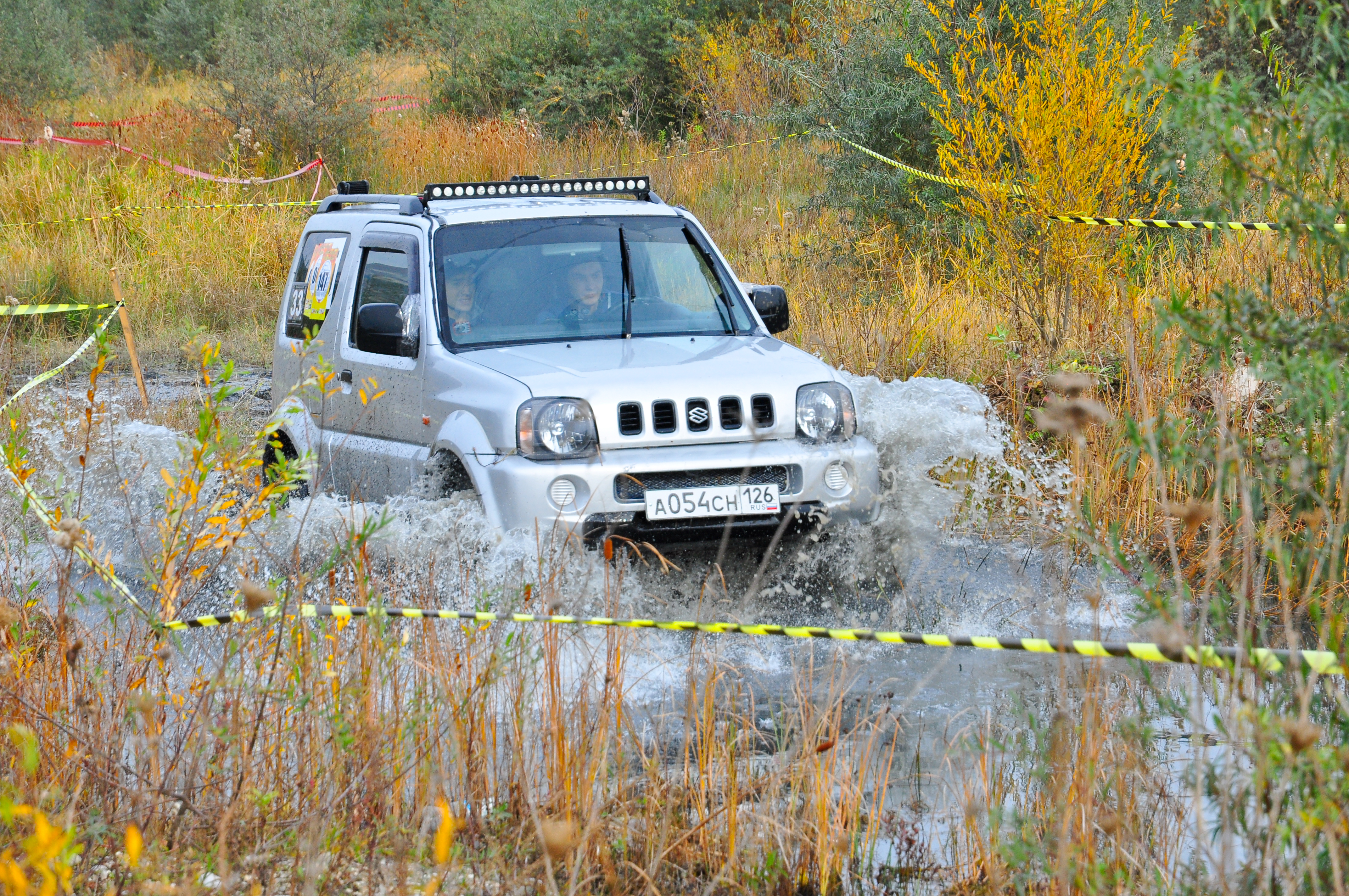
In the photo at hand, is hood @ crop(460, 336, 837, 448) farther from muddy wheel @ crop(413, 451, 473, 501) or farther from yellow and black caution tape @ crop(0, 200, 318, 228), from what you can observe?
yellow and black caution tape @ crop(0, 200, 318, 228)

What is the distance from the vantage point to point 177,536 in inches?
137

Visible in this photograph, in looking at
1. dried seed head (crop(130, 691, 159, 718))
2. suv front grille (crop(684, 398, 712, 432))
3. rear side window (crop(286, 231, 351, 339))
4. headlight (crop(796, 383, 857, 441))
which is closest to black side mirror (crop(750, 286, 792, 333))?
headlight (crop(796, 383, 857, 441))

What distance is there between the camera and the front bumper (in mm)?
5035

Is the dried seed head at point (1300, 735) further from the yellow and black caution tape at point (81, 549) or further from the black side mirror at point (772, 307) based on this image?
the black side mirror at point (772, 307)

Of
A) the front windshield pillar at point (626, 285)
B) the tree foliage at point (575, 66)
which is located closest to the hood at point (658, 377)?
the front windshield pillar at point (626, 285)

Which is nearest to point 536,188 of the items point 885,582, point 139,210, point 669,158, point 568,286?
point 568,286

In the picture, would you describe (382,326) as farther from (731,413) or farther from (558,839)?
(558,839)

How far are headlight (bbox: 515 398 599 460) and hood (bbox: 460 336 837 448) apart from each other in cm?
3

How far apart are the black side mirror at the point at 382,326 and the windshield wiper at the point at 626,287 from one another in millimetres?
975

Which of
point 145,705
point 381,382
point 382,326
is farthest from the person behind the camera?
point 381,382

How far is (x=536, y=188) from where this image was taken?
6668 mm

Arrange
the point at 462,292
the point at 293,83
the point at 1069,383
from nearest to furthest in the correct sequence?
the point at 1069,383
the point at 462,292
the point at 293,83

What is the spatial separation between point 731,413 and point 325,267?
8.79ft

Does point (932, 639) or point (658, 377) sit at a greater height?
point (658, 377)
